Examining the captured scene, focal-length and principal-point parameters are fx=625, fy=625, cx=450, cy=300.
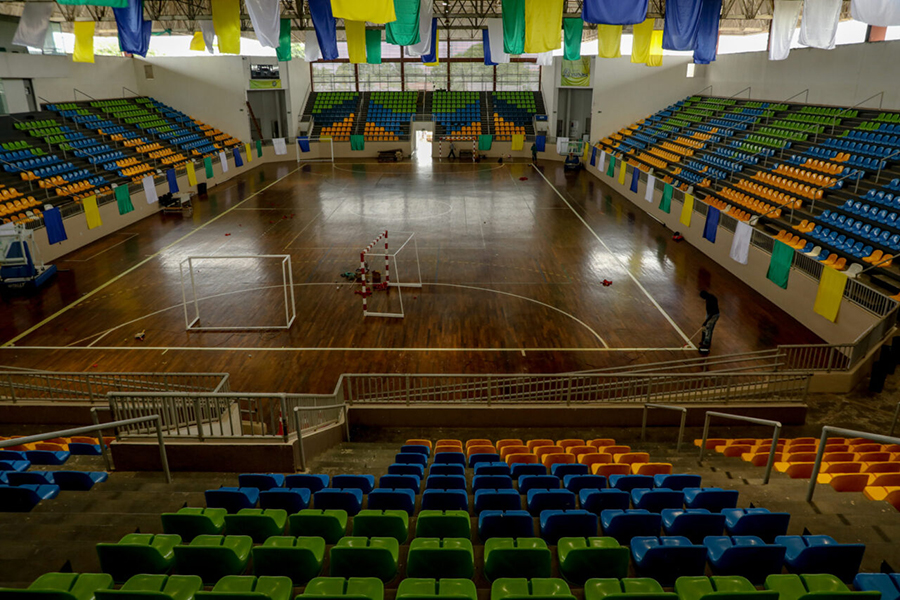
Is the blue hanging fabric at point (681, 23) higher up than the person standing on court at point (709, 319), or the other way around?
the blue hanging fabric at point (681, 23)

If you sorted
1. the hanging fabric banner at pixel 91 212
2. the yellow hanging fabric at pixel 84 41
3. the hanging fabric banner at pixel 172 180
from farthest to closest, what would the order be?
the hanging fabric banner at pixel 172 180 < the yellow hanging fabric at pixel 84 41 < the hanging fabric banner at pixel 91 212

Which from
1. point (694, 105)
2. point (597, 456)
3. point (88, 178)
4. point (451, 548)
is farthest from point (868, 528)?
point (694, 105)

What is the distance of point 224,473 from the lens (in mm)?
8688

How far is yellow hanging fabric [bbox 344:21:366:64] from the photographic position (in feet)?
77.6

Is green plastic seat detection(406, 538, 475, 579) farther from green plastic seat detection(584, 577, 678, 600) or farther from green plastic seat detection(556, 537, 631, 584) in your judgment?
green plastic seat detection(584, 577, 678, 600)

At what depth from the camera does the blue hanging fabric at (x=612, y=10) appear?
14453mm

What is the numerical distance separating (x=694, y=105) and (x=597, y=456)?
33.7 meters

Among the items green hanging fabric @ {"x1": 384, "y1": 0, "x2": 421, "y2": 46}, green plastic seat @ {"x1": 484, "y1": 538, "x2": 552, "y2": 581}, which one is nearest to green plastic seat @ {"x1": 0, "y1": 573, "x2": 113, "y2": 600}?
green plastic seat @ {"x1": 484, "y1": 538, "x2": 552, "y2": 581}

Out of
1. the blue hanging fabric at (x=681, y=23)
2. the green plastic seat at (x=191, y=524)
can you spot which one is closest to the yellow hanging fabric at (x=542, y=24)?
the blue hanging fabric at (x=681, y=23)

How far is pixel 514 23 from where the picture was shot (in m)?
18.7

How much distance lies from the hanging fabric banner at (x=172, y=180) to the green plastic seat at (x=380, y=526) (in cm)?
2736

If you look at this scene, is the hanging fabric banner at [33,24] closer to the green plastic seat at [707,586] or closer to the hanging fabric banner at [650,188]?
the hanging fabric banner at [650,188]

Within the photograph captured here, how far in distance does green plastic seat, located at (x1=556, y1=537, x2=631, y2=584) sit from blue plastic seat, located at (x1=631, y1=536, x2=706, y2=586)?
185mm

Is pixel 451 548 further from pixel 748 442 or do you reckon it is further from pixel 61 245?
pixel 61 245
